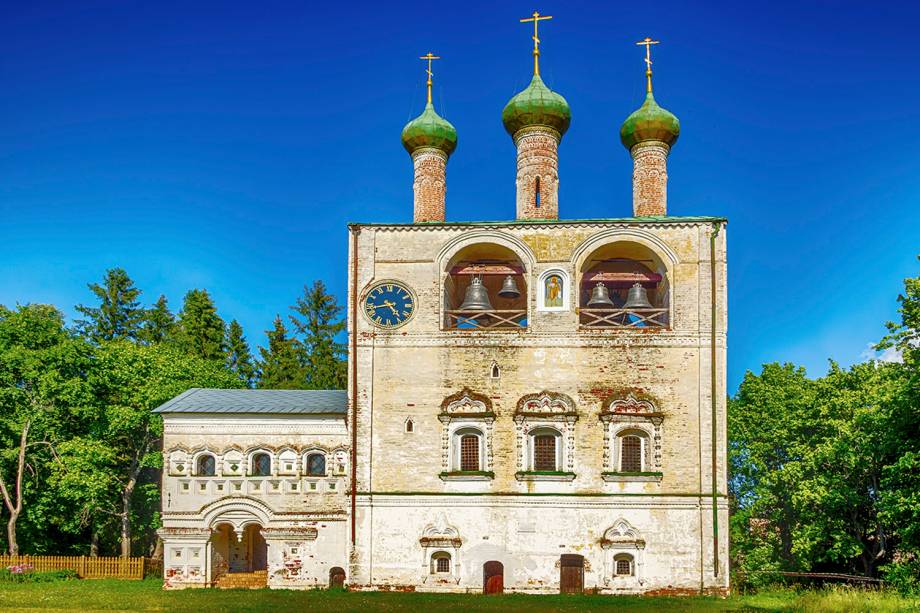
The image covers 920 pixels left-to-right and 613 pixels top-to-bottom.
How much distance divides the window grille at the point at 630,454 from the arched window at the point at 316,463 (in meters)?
7.43

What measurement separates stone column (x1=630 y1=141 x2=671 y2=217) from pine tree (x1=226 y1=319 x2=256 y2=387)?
2275 centimetres

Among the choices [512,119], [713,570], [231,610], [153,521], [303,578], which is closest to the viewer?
[231,610]

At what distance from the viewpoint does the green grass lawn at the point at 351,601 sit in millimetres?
17938

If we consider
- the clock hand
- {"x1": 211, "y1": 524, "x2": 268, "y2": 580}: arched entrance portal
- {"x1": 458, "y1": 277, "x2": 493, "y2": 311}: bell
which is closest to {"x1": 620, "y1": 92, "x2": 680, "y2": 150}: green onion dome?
{"x1": 458, "y1": 277, "x2": 493, "y2": 311}: bell

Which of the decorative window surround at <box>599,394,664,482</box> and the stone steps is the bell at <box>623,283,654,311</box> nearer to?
the decorative window surround at <box>599,394,664,482</box>

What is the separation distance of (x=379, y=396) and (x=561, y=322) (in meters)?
4.85

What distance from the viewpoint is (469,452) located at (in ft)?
71.6

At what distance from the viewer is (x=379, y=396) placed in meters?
22.0

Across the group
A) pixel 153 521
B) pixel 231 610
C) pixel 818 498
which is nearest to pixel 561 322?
pixel 818 498

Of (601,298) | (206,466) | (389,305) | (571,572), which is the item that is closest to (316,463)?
(206,466)

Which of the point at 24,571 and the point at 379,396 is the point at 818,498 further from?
the point at 24,571

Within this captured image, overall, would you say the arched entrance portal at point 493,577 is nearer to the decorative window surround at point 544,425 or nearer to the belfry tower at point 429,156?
the decorative window surround at point 544,425

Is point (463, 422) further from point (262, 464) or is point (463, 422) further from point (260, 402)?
point (260, 402)

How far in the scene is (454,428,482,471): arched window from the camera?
2173 centimetres
